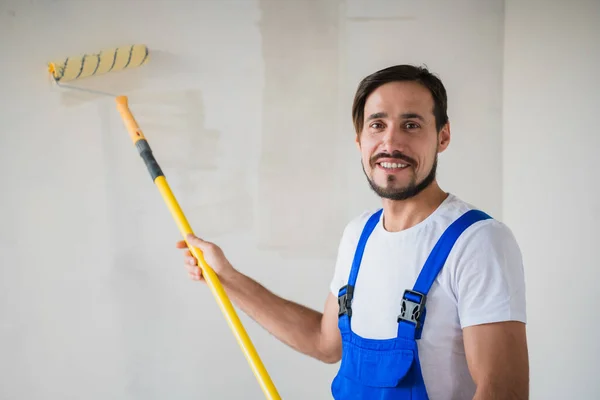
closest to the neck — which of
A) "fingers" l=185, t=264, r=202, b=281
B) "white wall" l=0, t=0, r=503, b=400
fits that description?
"fingers" l=185, t=264, r=202, b=281

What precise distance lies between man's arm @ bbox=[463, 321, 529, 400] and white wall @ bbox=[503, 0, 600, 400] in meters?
0.47

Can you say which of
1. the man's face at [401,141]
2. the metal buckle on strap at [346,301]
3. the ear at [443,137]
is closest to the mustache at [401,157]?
the man's face at [401,141]

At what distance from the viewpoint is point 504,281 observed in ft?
3.31

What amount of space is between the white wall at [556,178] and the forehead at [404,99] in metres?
0.43

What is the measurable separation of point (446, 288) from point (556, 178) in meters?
Result: 0.72

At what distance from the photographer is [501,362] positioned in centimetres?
98

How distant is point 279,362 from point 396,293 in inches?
40.8

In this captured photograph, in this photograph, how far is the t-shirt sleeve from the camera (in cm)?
100

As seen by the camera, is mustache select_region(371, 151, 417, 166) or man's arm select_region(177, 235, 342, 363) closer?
mustache select_region(371, 151, 417, 166)

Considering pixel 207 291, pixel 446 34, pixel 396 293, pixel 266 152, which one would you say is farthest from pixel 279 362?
pixel 446 34

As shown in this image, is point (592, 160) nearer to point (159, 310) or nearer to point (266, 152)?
point (266, 152)

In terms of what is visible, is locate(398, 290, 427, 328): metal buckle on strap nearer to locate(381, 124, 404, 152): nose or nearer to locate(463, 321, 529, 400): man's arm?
locate(463, 321, 529, 400): man's arm

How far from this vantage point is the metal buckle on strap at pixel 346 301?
1.25m

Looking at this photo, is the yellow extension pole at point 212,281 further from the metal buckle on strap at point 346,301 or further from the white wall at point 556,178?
the white wall at point 556,178
